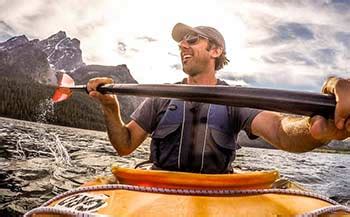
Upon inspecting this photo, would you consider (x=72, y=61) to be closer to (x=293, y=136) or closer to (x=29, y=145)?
(x=29, y=145)

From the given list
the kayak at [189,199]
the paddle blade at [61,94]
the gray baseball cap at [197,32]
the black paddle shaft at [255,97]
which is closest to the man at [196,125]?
the gray baseball cap at [197,32]

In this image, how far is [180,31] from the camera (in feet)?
15.1

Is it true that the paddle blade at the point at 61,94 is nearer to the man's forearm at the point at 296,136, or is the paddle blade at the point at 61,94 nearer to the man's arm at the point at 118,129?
the man's arm at the point at 118,129

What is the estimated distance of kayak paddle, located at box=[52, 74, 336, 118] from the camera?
1.91 metres

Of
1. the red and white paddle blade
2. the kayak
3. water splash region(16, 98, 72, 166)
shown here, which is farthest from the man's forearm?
water splash region(16, 98, 72, 166)

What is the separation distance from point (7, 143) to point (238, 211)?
63.9 ft

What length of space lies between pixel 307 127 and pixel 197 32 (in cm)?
229

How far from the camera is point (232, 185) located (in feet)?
7.79

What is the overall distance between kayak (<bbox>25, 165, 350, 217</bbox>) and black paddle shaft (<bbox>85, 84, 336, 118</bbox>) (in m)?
0.46

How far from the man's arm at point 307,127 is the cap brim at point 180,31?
1300mm

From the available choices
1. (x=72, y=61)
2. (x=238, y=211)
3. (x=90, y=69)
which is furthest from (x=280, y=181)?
(x=72, y=61)

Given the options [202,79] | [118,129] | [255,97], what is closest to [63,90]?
[118,129]

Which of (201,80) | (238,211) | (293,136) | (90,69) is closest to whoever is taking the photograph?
(238,211)

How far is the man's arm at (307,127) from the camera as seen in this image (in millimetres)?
1796
